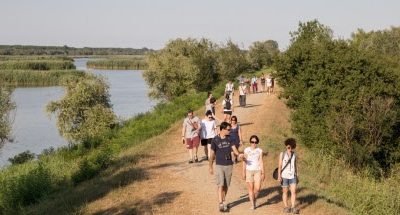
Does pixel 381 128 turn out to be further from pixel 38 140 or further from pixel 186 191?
pixel 38 140

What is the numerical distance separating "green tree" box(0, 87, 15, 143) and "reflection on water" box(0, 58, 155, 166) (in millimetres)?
2074

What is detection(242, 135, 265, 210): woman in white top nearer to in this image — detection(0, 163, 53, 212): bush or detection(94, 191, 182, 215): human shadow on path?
detection(94, 191, 182, 215): human shadow on path

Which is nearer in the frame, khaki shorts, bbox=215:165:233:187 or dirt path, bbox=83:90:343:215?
khaki shorts, bbox=215:165:233:187

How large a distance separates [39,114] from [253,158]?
179 ft

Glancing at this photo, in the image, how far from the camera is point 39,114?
2454 inches

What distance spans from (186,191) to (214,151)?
10.2ft

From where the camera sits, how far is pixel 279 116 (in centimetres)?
3036

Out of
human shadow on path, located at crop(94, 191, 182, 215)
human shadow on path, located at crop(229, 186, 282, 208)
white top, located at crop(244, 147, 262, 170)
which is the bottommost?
human shadow on path, located at crop(94, 191, 182, 215)

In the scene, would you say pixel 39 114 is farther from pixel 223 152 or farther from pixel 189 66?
pixel 223 152

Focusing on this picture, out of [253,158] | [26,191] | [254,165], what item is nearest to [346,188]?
[254,165]

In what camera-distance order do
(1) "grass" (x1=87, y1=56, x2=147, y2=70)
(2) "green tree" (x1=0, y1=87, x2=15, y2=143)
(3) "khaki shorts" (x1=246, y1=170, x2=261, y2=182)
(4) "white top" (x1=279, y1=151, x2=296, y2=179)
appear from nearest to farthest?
1. (4) "white top" (x1=279, y1=151, x2=296, y2=179)
2. (3) "khaki shorts" (x1=246, y1=170, x2=261, y2=182)
3. (2) "green tree" (x1=0, y1=87, x2=15, y2=143)
4. (1) "grass" (x1=87, y1=56, x2=147, y2=70)

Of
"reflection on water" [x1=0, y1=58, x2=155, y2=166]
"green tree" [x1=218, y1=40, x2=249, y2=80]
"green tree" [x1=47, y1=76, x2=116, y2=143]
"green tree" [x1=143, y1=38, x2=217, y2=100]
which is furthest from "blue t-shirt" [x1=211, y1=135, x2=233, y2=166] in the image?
"green tree" [x1=218, y1=40, x2=249, y2=80]

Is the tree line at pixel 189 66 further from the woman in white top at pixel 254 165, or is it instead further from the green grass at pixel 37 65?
the green grass at pixel 37 65

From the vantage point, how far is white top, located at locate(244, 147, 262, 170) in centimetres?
1174
